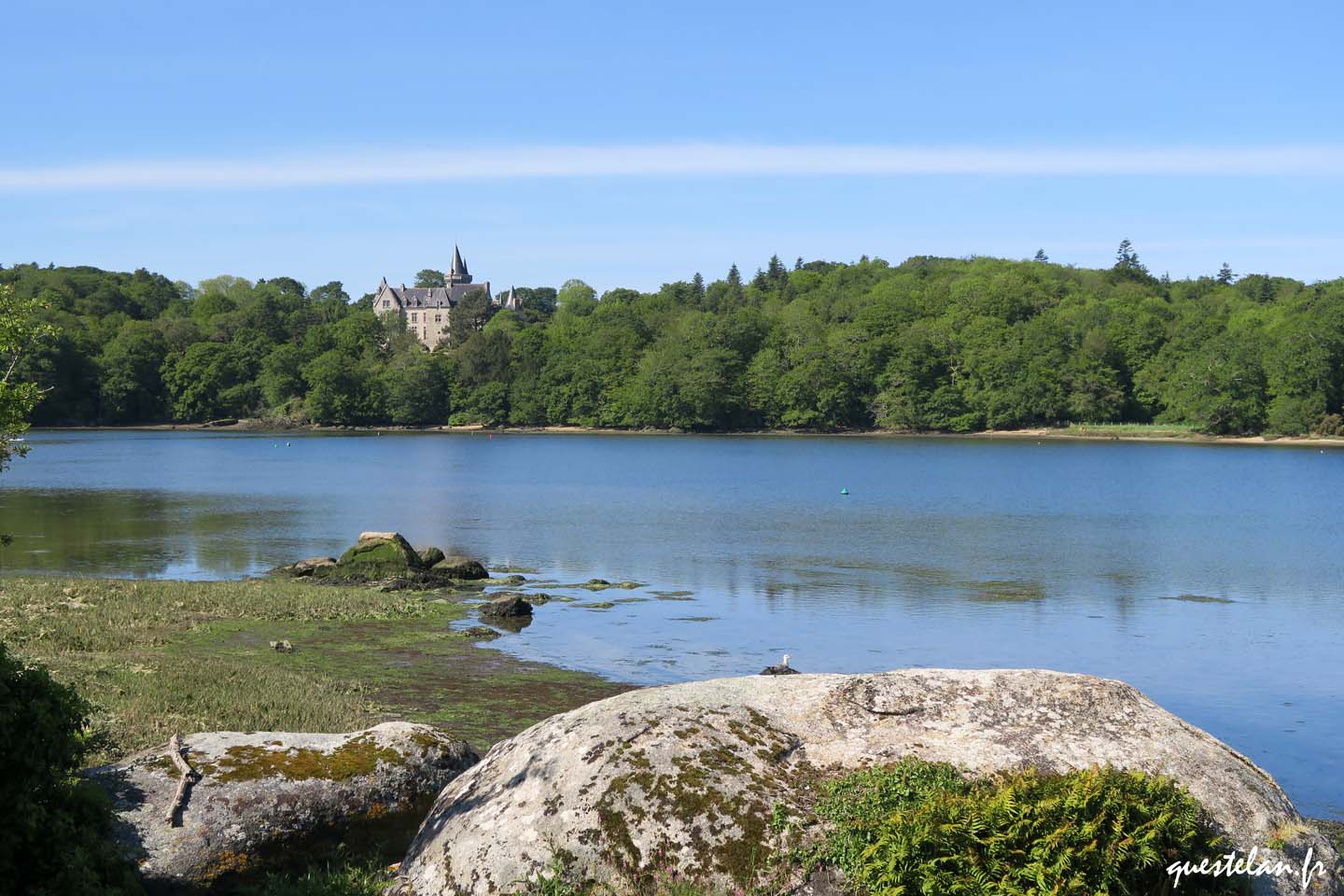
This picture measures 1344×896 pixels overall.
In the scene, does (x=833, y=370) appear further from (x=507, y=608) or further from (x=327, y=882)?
(x=327, y=882)

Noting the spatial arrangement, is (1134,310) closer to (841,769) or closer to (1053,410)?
(1053,410)

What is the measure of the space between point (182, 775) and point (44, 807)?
2.20 meters

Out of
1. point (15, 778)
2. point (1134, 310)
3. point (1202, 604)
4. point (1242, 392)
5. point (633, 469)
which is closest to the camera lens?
point (15, 778)

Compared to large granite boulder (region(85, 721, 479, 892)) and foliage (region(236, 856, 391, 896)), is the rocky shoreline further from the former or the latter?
foliage (region(236, 856, 391, 896))

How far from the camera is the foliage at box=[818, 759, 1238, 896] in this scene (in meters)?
6.97

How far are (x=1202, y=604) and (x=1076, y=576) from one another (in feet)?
18.1

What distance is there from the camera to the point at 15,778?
708cm

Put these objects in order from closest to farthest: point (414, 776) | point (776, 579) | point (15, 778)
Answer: point (15, 778) → point (414, 776) → point (776, 579)

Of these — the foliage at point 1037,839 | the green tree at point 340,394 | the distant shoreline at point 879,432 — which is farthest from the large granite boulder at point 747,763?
the green tree at point 340,394

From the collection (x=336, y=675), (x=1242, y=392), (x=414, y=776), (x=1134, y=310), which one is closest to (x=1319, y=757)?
(x=414, y=776)

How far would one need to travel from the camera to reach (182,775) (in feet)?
30.6

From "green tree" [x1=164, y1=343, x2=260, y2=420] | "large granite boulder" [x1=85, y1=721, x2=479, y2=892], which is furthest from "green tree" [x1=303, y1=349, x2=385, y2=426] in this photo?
"large granite boulder" [x1=85, y1=721, x2=479, y2=892]

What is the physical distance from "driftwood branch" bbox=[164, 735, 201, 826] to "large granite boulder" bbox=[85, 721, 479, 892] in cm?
4

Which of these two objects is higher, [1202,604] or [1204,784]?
[1204,784]
